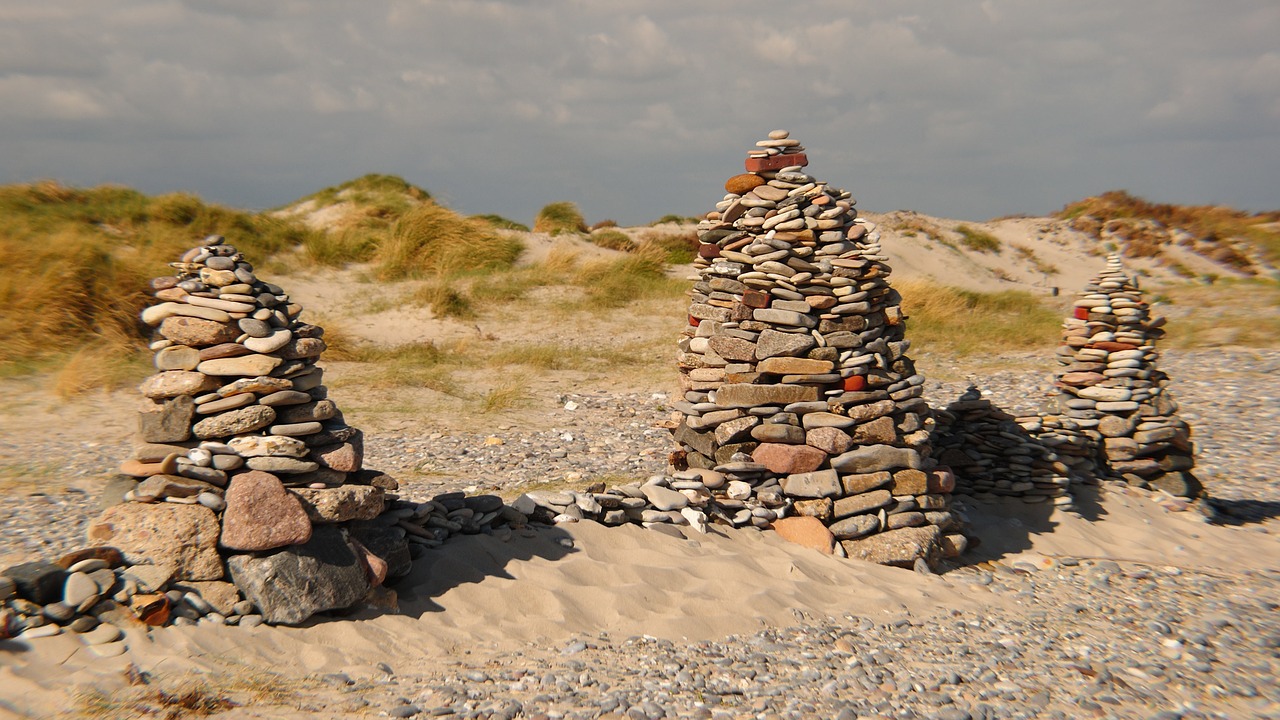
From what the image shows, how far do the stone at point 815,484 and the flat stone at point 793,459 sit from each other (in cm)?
2

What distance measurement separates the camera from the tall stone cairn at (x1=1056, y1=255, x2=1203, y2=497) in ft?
26.8

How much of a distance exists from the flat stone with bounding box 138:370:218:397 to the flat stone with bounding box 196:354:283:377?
5 cm

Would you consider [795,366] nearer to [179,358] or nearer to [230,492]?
[230,492]

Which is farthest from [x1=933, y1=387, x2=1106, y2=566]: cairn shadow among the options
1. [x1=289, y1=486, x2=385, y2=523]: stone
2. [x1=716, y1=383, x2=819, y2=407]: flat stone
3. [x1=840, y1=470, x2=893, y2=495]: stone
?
[x1=289, y1=486, x2=385, y2=523]: stone

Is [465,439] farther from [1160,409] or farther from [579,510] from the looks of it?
[1160,409]

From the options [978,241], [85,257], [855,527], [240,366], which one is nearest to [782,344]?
[855,527]

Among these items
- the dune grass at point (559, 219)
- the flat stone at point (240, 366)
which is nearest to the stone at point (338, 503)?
the flat stone at point (240, 366)

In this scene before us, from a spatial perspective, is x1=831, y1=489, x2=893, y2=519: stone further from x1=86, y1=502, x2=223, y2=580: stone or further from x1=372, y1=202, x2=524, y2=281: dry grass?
x1=372, y1=202, x2=524, y2=281: dry grass

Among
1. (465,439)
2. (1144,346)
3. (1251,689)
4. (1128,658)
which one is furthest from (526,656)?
(1144,346)

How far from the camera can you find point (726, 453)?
6.50m

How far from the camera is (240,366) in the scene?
4.37 meters

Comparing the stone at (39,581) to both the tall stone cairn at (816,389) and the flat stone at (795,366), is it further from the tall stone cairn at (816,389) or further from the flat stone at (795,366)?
the flat stone at (795,366)

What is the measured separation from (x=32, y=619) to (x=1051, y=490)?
290 inches

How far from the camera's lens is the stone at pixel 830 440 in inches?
246
